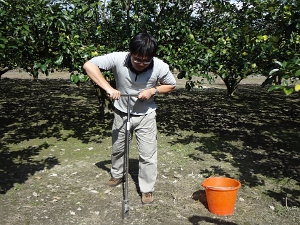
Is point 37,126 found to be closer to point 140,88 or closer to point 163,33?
point 163,33

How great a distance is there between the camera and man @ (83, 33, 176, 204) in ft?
11.6

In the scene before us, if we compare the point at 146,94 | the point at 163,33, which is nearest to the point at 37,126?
the point at 163,33

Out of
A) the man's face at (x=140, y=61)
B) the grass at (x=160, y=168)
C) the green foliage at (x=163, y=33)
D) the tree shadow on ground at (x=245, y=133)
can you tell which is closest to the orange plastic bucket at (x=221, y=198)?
the grass at (x=160, y=168)

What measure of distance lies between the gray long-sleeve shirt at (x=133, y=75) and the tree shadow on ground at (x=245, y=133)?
1.85 m

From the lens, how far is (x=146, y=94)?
360 centimetres

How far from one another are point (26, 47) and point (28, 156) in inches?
73.6

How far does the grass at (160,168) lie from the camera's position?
12.4 feet

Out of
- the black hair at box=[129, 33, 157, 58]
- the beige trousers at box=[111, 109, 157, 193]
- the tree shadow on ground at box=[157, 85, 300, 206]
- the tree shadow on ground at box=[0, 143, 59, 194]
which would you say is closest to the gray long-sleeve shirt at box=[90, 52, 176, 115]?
the beige trousers at box=[111, 109, 157, 193]

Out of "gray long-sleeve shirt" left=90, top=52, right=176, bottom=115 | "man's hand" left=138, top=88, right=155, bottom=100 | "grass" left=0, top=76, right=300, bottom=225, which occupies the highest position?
"gray long-sleeve shirt" left=90, top=52, right=176, bottom=115

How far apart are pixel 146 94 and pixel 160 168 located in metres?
1.95

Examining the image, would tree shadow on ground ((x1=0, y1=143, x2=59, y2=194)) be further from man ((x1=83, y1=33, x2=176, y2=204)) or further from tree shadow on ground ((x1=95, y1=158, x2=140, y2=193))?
man ((x1=83, y1=33, x2=176, y2=204))

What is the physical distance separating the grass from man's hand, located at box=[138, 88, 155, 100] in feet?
4.23

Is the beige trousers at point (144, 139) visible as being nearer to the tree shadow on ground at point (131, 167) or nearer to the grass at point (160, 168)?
the grass at point (160, 168)

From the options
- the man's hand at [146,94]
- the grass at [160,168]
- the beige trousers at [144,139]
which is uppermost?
the man's hand at [146,94]
